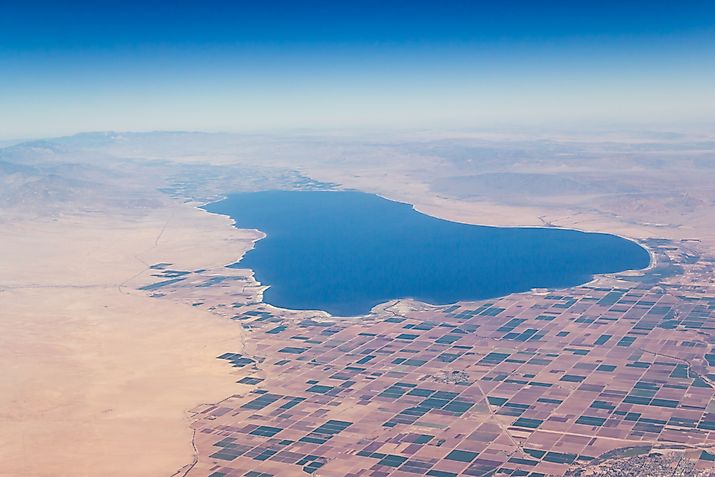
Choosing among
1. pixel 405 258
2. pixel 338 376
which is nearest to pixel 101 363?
pixel 338 376

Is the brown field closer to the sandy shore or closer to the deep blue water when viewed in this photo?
the sandy shore

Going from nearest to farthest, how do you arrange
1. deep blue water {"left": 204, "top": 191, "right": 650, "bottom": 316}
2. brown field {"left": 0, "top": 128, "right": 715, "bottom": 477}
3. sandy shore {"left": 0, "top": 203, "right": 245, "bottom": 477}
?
brown field {"left": 0, "top": 128, "right": 715, "bottom": 477} → sandy shore {"left": 0, "top": 203, "right": 245, "bottom": 477} → deep blue water {"left": 204, "top": 191, "right": 650, "bottom": 316}

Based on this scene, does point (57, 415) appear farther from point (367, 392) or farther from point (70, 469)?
point (367, 392)

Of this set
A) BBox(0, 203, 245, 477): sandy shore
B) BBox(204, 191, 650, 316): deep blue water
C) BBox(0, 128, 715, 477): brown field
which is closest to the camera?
BBox(0, 128, 715, 477): brown field

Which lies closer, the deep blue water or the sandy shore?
the sandy shore

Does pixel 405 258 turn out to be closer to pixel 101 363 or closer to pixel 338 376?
pixel 338 376

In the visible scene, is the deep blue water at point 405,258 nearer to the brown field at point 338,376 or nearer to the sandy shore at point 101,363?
the brown field at point 338,376

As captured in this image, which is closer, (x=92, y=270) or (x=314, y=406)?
(x=314, y=406)

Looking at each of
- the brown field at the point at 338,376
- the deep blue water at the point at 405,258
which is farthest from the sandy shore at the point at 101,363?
the deep blue water at the point at 405,258

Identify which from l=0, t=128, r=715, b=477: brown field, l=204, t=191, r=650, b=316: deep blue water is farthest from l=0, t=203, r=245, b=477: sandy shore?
l=204, t=191, r=650, b=316: deep blue water

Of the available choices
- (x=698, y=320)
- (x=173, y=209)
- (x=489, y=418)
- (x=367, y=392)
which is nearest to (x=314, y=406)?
(x=367, y=392)
